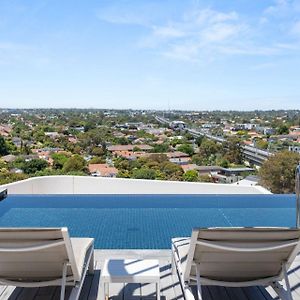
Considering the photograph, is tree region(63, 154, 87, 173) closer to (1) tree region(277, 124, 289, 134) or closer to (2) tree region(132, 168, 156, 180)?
(2) tree region(132, 168, 156, 180)

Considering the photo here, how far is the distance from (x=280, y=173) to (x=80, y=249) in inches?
445

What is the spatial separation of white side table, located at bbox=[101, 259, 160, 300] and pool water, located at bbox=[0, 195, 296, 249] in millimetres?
1734

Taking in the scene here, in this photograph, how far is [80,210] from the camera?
19.3 feet

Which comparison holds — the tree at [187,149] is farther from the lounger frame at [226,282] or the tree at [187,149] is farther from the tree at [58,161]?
the lounger frame at [226,282]

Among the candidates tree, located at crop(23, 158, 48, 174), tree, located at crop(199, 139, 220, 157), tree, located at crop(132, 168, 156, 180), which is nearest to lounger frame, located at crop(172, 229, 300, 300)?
tree, located at crop(132, 168, 156, 180)

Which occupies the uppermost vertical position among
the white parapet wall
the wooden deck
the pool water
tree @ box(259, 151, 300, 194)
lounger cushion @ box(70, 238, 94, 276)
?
lounger cushion @ box(70, 238, 94, 276)

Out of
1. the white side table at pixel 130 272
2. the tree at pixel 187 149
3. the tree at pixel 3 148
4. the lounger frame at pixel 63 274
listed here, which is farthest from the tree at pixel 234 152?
the lounger frame at pixel 63 274

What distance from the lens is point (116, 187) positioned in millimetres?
8758

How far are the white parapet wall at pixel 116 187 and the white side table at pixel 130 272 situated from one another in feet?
19.4

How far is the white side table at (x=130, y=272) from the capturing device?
2.14 metres

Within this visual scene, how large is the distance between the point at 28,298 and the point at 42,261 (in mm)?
439

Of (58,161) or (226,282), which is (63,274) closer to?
(226,282)

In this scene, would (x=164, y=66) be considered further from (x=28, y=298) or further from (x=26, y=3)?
(x=28, y=298)

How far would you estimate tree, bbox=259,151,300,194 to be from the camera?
477 inches
